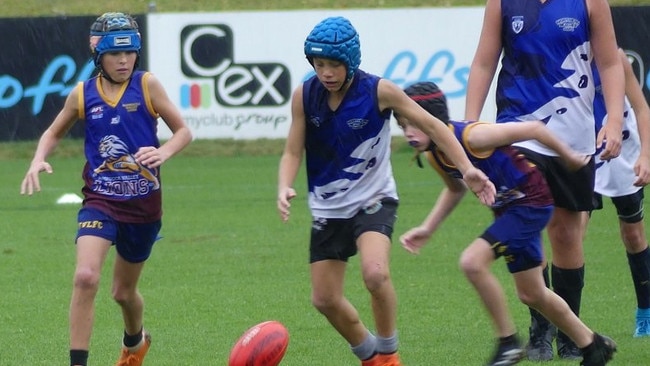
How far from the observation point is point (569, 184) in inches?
260

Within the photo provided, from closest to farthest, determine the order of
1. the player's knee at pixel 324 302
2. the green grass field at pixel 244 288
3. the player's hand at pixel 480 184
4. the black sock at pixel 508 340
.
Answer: the player's hand at pixel 480 184, the black sock at pixel 508 340, the player's knee at pixel 324 302, the green grass field at pixel 244 288

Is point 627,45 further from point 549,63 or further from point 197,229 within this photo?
point 549,63

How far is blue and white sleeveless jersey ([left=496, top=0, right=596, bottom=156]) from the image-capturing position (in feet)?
21.5

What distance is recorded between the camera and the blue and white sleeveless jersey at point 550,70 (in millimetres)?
6566

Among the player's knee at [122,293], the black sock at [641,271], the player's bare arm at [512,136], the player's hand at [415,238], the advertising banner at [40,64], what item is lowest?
the advertising banner at [40,64]

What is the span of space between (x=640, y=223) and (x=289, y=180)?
101 inches

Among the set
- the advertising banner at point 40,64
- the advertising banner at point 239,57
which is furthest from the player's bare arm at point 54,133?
the advertising banner at point 40,64

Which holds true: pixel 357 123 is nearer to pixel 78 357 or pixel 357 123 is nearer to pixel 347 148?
pixel 347 148

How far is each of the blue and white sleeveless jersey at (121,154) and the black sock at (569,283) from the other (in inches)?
83.8

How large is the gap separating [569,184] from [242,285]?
147 inches

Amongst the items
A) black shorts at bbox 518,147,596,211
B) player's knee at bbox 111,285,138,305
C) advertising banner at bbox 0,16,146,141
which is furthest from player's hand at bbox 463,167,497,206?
advertising banner at bbox 0,16,146,141

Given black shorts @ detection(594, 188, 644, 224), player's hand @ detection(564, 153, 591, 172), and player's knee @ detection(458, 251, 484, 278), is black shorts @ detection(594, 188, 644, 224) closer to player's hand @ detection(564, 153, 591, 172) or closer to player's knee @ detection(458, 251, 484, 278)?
player's hand @ detection(564, 153, 591, 172)

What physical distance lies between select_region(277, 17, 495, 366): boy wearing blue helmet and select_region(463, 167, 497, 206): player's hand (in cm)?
44

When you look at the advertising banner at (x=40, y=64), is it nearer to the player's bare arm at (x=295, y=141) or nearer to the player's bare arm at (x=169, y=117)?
the player's bare arm at (x=169, y=117)
